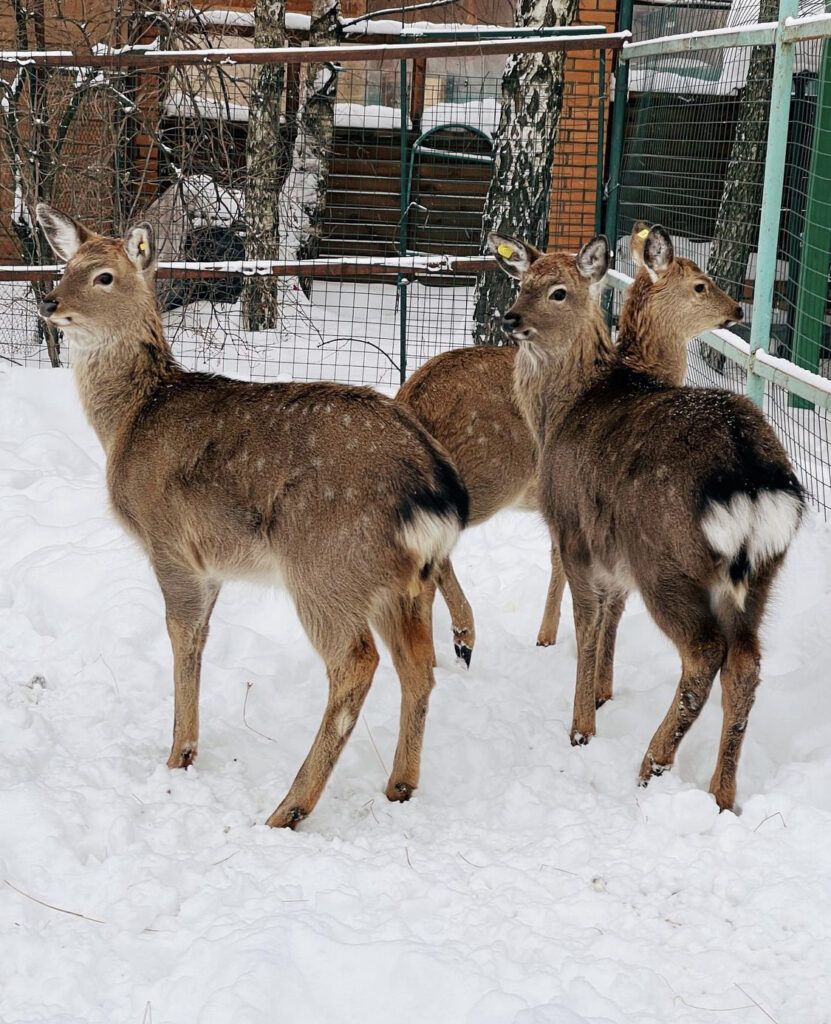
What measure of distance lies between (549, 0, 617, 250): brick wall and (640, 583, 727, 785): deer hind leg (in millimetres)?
6109

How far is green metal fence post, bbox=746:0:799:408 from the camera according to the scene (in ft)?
18.8

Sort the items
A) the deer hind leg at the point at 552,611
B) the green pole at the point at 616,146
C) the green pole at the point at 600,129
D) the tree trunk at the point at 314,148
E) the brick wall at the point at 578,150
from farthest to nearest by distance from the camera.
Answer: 1. the tree trunk at the point at 314,148
2. the brick wall at the point at 578,150
3. the green pole at the point at 616,146
4. the green pole at the point at 600,129
5. the deer hind leg at the point at 552,611

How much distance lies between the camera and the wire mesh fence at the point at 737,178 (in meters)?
8.28

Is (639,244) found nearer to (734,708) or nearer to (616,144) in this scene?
(734,708)

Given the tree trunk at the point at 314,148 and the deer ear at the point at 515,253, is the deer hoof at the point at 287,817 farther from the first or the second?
the tree trunk at the point at 314,148

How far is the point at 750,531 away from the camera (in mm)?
3912

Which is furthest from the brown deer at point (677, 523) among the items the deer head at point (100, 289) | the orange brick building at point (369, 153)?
the orange brick building at point (369, 153)

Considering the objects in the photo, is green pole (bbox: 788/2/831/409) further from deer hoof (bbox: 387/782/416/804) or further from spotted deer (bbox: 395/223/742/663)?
deer hoof (bbox: 387/782/416/804)

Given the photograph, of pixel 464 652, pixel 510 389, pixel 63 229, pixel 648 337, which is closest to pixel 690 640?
pixel 464 652

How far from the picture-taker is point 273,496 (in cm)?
416

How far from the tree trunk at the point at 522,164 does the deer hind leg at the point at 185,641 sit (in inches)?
193

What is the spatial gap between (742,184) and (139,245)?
20.7 ft

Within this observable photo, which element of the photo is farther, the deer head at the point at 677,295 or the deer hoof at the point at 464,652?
the deer hoof at the point at 464,652

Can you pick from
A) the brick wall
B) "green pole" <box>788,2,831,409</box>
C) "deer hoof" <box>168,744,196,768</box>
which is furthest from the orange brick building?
"deer hoof" <box>168,744,196,768</box>
